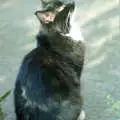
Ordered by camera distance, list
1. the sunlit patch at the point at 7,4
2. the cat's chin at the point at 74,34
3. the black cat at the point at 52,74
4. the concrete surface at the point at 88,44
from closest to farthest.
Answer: the black cat at the point at 52,74
the cat's chin at the point at 74,34
the concrete surface at the point at 88,44
the sunlit patch at the point at 7,4

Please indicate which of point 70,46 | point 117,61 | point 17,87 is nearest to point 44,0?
point 70,46

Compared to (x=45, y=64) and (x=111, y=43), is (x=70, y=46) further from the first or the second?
(x=111, y=43)

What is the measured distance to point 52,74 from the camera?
4.00 metres

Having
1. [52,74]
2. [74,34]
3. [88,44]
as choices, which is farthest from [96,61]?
[52,74]

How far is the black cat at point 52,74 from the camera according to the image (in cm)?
400

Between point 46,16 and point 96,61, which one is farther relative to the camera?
point 96,61

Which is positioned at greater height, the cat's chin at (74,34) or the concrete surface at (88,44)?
the cat's chin at (74,34)

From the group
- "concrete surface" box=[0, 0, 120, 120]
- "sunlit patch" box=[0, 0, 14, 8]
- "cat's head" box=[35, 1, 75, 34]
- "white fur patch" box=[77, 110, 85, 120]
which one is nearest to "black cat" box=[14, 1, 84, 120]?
"cat's head" box=[35, 1, 75, 34]

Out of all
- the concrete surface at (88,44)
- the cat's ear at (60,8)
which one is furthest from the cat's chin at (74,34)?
the concrete surface at (88,44)

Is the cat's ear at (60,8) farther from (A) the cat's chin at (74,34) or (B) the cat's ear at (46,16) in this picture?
(A) the cat's chin at (74,34)

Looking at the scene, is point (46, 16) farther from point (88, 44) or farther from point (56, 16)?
point (88, 44)

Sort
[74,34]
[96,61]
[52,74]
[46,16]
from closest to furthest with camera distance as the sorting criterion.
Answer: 1. [52,74]
2. [46,16]
3. [74,34]
4. [96,61]

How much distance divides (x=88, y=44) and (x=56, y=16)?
1026 millimetres

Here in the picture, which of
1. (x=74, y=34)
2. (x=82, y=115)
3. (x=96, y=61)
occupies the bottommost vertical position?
(x=82, y=115)
